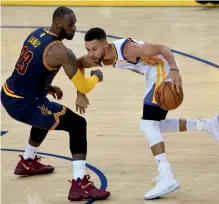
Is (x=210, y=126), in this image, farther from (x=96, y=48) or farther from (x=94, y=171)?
(x=96, y=48)

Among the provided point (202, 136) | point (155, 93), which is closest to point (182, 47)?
point (202, 136)

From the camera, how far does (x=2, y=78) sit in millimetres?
10023

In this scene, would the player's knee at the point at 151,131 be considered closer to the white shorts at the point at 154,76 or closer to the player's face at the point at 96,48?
the white shorts at the point at 154,76

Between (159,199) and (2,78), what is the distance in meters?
4.75

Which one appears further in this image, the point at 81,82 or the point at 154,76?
the point at 154,76

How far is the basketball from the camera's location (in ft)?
18.6

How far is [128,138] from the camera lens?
7480 mm

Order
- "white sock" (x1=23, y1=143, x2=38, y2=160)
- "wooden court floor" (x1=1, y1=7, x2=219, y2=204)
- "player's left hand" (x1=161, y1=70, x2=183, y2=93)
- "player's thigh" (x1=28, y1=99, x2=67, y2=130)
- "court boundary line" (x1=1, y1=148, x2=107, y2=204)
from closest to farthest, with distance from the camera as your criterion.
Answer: "player's left hand" (x1=161, y1=70, x2=183, y2=93) < "player's thigh" (x1=28, y1=99, x2=67, y2=130) < "wooden court floor" (x1=1, y1=7, x2=219, y2=204) < "court boundary line" (x1=1, y1=148, x2=107, y2=204) < "white sock" (x1=23, y1=143, x2=38, y2=160)

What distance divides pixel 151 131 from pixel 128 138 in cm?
167

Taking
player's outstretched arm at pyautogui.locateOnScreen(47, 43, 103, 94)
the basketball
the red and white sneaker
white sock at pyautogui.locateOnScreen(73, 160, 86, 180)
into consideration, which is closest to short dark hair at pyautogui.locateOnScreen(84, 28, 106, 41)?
player's outstretched arm at pyautogui.locateOnScreen(47, 43, 103, 94)

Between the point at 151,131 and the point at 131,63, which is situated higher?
the point at 131,63

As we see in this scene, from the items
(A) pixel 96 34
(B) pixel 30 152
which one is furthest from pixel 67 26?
(B) pixel 30 152

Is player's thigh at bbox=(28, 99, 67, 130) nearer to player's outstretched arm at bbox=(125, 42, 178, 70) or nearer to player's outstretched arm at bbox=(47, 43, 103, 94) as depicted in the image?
player's outstretched arm at bbox=(47, 43, 103, 94)

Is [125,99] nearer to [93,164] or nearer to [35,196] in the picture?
[93,164]
